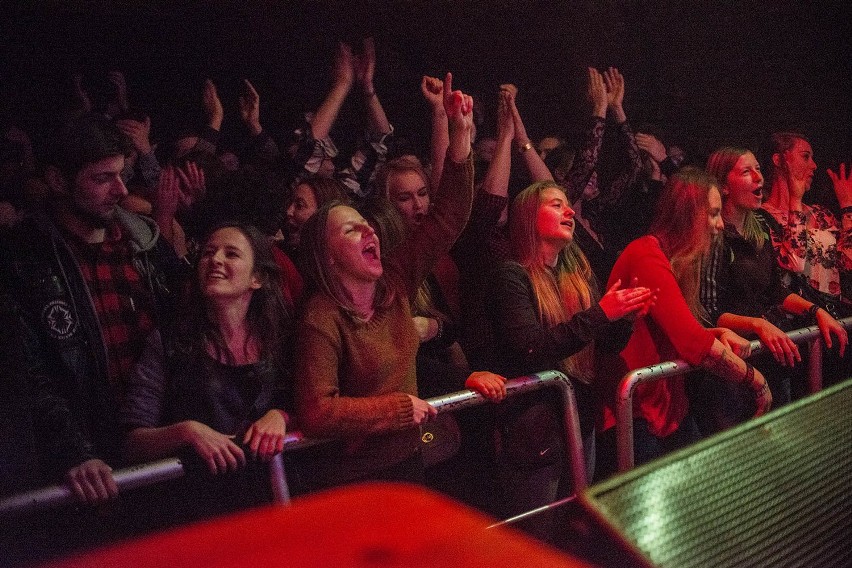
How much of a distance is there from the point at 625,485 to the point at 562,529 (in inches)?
3.3

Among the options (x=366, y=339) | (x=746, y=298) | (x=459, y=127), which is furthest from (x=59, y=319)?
(x=746, y=298)

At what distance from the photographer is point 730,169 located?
3.35 meters

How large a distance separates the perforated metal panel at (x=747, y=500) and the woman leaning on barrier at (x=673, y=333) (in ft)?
5.73

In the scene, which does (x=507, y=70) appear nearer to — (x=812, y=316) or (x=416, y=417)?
(x=812, y=316)

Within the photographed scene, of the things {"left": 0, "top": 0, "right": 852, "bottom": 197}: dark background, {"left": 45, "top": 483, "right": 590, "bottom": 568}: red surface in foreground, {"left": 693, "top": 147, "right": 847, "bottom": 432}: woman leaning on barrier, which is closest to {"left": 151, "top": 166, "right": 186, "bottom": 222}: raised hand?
{"left": 0, "top": 0, "right": 852, "bottom": 197}: dark background

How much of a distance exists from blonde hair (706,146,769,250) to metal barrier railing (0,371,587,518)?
1.55m

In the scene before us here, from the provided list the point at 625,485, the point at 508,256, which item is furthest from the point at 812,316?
the point at 625,485

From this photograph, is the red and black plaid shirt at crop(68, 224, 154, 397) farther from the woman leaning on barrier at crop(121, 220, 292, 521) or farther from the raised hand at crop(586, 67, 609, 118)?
the raised hand at crop(586, 67, 609, 118)

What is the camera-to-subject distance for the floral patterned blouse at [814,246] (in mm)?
3758

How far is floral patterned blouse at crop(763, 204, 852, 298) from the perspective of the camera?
376 centimetres

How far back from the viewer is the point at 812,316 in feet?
10.5

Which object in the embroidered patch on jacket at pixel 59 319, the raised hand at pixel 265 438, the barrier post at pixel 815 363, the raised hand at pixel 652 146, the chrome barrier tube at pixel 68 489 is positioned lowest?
the barrier post at pixel 815 363

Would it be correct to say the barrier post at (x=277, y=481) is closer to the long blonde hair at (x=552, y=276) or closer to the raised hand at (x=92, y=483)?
the raised hand at (x=92, y=483)

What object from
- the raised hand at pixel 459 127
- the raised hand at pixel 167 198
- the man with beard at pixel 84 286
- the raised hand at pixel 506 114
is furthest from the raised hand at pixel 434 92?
the man with beard at pixel 84 286
